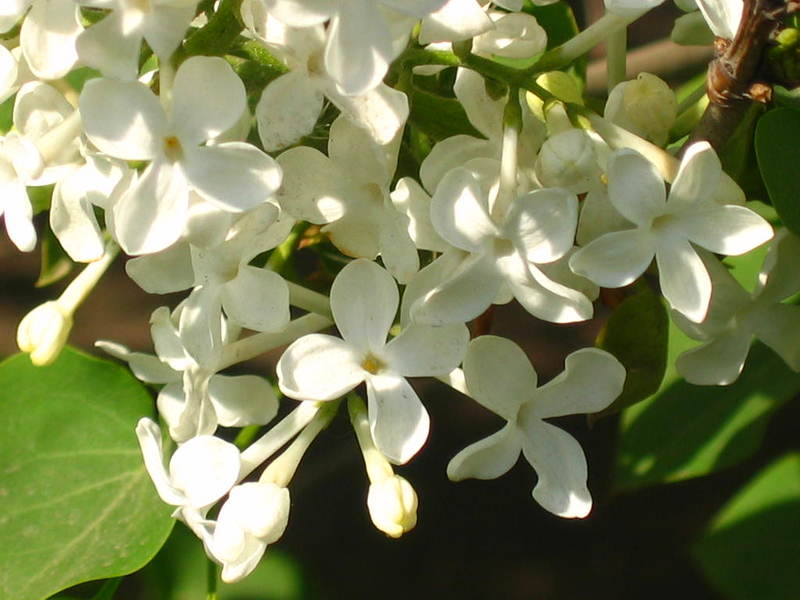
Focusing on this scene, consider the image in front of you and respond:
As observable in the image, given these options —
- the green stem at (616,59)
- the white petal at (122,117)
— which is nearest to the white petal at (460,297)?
the white petal at (122,117)

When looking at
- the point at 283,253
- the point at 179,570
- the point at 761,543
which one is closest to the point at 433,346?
the point at 283,253

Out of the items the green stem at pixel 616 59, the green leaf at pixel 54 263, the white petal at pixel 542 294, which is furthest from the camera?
the green leaf at pixel 54 263

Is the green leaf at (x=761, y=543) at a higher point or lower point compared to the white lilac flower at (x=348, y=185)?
lower

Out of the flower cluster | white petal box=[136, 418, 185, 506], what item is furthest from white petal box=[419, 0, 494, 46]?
white petal box=[136, 418, 185, 506]

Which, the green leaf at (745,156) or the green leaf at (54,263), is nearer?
the green leaf at (745,156)

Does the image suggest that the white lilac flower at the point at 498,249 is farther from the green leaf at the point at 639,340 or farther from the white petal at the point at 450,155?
the green leaf at the point at 639,340

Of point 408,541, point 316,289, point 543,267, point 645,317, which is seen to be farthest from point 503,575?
point 543,267

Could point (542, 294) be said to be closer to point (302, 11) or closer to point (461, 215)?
point (461, 215)

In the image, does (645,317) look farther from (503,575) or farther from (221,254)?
(503,575)
